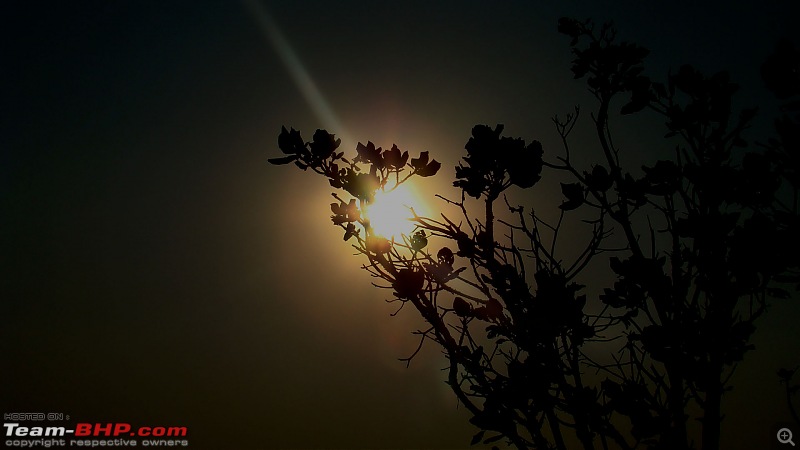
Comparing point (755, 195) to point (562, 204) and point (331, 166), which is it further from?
point (331, 166)

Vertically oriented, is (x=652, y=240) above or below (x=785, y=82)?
below

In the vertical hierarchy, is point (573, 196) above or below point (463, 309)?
above

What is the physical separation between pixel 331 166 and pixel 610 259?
2.51 m

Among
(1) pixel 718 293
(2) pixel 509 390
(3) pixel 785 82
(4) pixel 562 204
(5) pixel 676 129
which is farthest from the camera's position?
(4) pixel 562 204

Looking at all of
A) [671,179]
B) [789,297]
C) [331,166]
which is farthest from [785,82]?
[331,166]

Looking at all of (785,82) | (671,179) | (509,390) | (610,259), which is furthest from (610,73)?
(509,390)

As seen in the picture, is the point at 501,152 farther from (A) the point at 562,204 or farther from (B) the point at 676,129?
(B) the point at 676,129

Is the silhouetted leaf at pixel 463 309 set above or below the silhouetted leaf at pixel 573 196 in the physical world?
below

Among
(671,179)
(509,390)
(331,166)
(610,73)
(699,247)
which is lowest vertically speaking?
(509,390)

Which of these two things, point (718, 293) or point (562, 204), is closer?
point (718, 293)

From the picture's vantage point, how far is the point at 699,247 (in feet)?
11.2

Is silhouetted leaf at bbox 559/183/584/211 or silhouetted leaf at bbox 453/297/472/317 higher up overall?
silhouetted leaf at bbox 559/183/584/211

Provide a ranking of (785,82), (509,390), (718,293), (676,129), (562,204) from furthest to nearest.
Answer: (562,204), (676,129), (509,390), (718,293), (785,82)

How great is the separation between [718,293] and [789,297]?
33.5 inches
